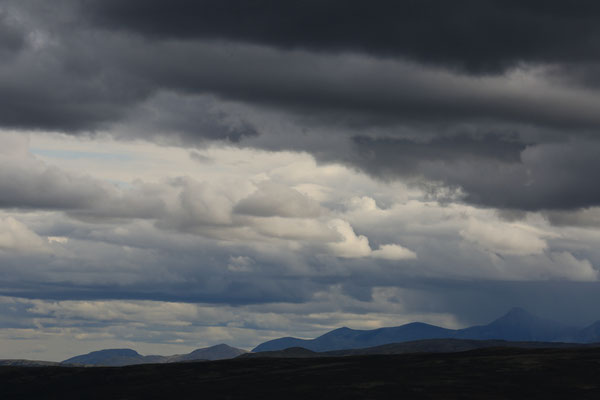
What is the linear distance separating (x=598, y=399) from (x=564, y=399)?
308 inches

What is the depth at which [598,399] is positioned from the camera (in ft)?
643

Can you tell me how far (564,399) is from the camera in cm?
19988
